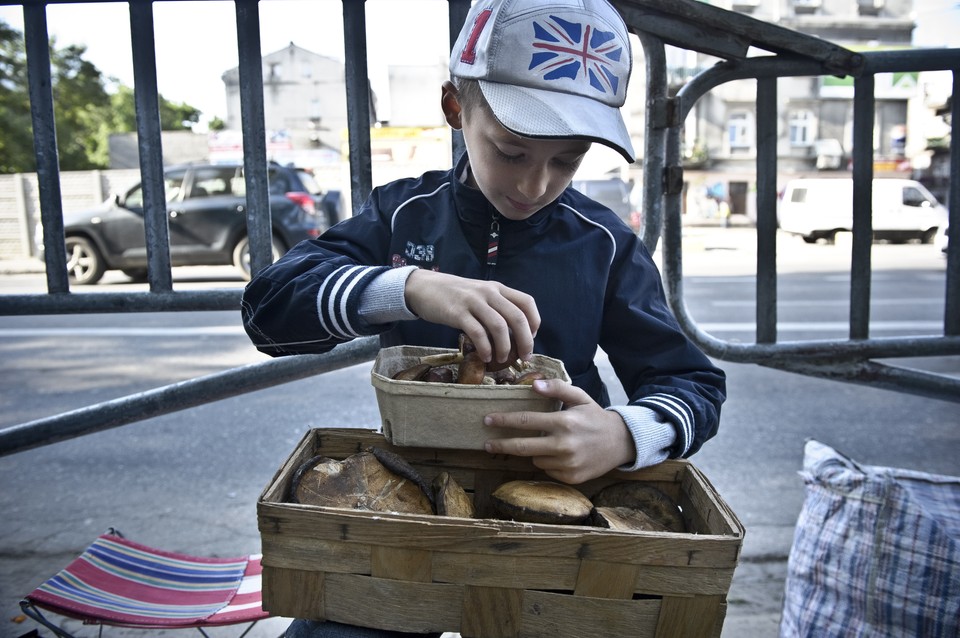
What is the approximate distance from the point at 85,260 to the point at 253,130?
39.4 ft

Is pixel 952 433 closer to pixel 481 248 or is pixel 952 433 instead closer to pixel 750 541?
pixel 750 541

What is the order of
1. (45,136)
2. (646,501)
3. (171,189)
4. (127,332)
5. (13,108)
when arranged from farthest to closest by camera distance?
(13,108) → (171,189) → (127,332) → (45,136) → (646,501)

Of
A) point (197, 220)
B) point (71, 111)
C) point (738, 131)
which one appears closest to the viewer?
point (197, 220)

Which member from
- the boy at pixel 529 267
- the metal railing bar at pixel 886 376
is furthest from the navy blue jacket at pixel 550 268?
the metal railing bar at pixel 886 376

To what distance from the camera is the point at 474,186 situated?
1.71 meters

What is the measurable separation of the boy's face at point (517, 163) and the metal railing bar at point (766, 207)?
0.83 metres

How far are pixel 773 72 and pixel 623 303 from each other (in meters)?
A: 0.82

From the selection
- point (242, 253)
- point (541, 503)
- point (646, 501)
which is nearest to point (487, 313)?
point (541, 503)

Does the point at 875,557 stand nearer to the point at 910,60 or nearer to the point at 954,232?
the point at 954,232

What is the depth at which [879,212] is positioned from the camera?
18594mm

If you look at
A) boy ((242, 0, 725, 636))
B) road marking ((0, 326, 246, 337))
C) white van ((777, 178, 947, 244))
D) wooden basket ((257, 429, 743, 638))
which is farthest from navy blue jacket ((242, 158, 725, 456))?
white van ((777, 178, 947, 244))

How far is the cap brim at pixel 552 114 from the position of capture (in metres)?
1.35

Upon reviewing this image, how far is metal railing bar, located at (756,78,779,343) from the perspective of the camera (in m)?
2.07

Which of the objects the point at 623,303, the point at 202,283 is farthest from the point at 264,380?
the point at 202,283
